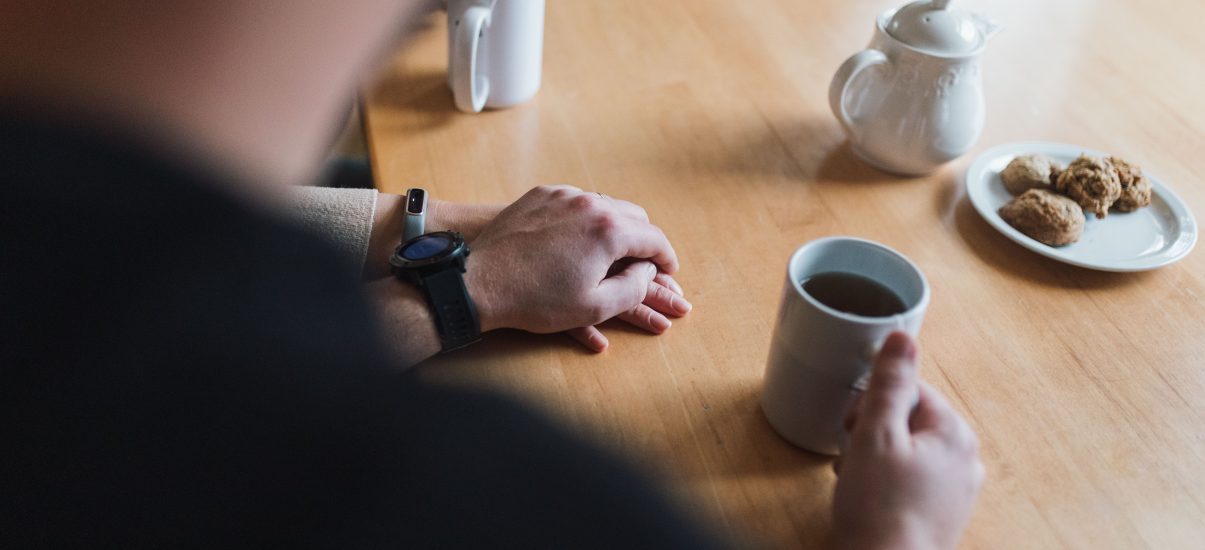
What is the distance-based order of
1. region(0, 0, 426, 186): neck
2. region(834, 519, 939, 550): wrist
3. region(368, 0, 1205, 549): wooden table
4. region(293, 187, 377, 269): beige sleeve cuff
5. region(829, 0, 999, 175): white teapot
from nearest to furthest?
region(0, 0, 426, 186): neck → region(834, 519, 939, 550): wrist → region(368, 0, 1205, 549): wooden table → region(293, 187, 377, 269): beige sleeve cuff → region(829, 0, 999, 175): white teapot

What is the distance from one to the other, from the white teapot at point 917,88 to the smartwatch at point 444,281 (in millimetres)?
462

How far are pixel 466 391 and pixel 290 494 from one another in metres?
0.10

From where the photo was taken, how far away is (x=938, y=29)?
0.93m

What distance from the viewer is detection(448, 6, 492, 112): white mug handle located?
996 mm

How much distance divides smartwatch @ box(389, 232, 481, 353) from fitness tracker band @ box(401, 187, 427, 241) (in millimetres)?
56

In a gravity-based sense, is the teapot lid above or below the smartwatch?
above

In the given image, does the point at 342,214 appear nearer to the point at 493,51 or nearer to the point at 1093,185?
the point at 493,51

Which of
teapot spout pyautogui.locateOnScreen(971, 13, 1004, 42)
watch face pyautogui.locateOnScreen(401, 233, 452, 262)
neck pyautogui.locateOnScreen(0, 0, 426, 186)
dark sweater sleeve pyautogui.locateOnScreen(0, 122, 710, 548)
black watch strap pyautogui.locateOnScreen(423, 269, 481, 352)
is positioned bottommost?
black watch strap pyautogui.locateOnScreen(423, 269, 481, 352)

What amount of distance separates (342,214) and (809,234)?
1.44 ft

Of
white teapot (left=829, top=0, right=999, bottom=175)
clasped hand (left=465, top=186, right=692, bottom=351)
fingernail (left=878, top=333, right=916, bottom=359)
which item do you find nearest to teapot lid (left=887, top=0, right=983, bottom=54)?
white teapot (left=829, top=0, right=999, bottom=175)

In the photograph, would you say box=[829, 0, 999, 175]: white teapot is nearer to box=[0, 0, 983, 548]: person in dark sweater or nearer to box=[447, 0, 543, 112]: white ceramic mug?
box=[447, 0, 543, 112]: white ceramic mug

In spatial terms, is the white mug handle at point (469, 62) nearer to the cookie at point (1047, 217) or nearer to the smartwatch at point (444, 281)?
the smartwatch at point (444, 281)

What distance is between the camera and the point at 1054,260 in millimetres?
899

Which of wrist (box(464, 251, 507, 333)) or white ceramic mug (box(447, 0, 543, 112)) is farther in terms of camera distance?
white ceramic mug (box(447, 0, 543, 112))
